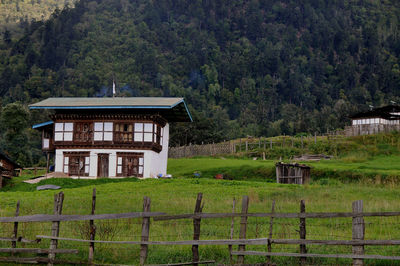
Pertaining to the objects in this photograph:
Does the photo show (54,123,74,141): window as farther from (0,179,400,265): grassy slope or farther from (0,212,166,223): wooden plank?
(0,212,166,223): wooden plank

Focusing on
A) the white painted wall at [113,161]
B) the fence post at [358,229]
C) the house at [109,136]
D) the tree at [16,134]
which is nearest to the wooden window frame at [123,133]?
the house at [109,136]

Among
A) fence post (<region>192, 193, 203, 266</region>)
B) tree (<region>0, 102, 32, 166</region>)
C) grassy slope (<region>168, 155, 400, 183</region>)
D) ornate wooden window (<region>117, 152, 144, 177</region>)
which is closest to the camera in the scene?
fence post (<region>192, 193, 203, 266</region>)

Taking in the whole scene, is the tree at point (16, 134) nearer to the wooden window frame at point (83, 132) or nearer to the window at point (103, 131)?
the wooden window frame at point (83, 132)

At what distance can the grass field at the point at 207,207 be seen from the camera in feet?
69.9

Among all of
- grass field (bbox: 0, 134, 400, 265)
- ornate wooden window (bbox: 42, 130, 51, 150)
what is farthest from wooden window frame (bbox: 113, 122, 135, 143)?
ornate wooden window (bbox: 42, 130, 51, 150)

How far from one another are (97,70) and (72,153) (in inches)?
5471

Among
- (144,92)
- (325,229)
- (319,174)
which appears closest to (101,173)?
(319,174)

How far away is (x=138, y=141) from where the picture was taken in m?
56.2

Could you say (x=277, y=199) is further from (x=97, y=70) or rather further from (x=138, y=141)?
(x=97, y=70)

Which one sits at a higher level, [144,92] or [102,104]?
[144,92]

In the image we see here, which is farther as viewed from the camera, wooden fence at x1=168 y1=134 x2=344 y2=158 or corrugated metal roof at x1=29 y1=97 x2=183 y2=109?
wooden fence at x1=168 y1=134 x2=344 y2=158

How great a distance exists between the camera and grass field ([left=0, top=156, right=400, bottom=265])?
69.9 feet

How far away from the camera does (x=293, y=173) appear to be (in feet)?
160

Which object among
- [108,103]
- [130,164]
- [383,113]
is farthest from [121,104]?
[383,113]
